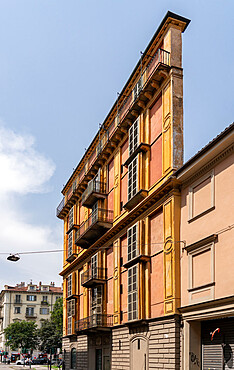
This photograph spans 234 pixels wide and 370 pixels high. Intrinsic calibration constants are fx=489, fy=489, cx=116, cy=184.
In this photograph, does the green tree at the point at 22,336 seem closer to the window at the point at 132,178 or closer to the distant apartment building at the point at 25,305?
the distant apartment building at the point at 25,305

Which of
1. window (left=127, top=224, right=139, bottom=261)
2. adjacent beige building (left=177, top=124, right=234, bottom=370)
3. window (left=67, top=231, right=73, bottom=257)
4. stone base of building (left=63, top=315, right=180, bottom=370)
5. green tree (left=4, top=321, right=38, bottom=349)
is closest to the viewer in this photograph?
adjacent beige building (left=177, top=124, right=234, bottom=370)

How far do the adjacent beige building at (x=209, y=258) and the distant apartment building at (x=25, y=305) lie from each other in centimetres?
9624

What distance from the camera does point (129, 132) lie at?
27250 mm

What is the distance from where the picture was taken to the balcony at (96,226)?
A: 3002cm

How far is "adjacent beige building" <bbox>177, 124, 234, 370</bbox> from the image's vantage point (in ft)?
56.3

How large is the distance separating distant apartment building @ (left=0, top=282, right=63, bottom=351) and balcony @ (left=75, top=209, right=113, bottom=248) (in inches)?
3225

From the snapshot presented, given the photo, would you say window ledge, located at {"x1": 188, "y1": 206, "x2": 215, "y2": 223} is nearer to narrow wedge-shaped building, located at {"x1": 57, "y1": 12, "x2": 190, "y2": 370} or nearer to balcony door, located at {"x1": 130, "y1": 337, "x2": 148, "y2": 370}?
narrow wedge-shaped building, located at {"x1": 57, "y1": 12, "x2": 190, "y2": 370}

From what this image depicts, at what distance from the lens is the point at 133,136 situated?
26.6 meters

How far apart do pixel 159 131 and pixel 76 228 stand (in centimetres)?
1748

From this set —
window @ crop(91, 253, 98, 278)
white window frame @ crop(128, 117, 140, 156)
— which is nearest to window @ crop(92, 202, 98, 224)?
window @ crop(91, 253, 98, 278)

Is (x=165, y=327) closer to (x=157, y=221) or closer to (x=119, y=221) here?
(x=157, y=221)

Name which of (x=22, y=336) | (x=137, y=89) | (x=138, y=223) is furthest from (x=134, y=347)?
(x=22, y=336)

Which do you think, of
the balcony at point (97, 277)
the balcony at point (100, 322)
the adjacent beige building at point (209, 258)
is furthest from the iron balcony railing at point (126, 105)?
the balcony at point (100, 322)

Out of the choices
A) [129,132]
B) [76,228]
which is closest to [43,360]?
[76,228]
